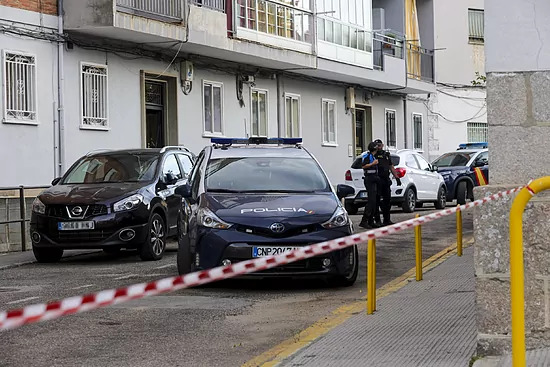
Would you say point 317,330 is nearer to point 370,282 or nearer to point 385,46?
point 370,282

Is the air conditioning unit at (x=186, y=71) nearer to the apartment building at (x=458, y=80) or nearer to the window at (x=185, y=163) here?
the window at (x=185, y=163)

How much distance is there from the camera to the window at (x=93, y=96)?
22.9 m

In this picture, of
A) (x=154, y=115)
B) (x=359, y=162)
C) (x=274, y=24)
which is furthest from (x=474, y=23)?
(x=154, y=115)

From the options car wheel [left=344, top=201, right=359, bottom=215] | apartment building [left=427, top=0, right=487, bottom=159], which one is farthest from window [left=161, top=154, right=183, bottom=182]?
apartment building [left=427, top=0, right=487, bottom=159]

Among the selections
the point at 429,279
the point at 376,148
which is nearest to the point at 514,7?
the point at 429,279

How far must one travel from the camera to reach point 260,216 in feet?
38.6

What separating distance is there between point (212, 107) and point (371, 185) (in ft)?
25.3

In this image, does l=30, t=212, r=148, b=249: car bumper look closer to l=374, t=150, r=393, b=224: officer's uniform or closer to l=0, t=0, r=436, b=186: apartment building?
l=0, t=0, r=436, b=186: apartment building

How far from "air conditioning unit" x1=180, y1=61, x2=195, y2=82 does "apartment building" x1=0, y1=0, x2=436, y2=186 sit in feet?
0.12

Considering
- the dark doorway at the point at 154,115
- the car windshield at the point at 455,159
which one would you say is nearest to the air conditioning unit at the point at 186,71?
the dark doorway at the point at 154,115

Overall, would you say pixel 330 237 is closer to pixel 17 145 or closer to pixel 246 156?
pixel 246 156

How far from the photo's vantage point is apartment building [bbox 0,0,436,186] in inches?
845

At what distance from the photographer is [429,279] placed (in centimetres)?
1221

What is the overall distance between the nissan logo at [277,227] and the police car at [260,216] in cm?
1
